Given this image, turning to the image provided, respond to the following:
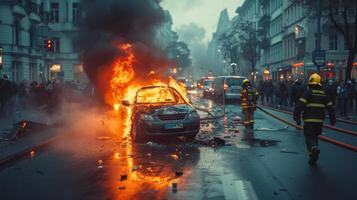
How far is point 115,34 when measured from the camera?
2494cm

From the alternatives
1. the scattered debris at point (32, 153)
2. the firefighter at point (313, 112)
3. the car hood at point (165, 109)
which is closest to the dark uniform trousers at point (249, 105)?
the car hood at point (165, 109)

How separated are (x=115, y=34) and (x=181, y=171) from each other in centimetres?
1675

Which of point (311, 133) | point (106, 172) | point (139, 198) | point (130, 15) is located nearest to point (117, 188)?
point (139, 198)

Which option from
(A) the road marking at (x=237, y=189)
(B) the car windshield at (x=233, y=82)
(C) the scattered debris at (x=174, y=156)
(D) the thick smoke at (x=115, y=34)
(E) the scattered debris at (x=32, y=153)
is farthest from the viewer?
Answer: (B) the car windshield at (x=233, y=82)

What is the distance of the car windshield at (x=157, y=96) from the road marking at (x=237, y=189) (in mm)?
6283

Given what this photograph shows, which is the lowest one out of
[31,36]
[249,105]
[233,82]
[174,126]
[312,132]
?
[174,126]

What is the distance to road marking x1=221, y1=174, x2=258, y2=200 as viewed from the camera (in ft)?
23.1

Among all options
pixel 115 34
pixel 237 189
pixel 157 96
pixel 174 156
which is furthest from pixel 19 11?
pixel 237 189

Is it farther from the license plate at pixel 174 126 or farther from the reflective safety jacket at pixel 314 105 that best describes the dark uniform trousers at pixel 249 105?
the reflective safety jacket at pixel 314 105

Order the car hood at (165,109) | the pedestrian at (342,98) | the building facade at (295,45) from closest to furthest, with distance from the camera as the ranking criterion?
the car hood at (165,109) → the pedestrian at (342,98) → the building facade at (295,45)

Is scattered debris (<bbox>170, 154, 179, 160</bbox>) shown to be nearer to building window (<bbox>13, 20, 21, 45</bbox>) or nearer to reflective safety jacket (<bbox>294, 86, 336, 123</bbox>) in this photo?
reflective safety jacket (<bbox>294, 86, 336, 123</bbox>)

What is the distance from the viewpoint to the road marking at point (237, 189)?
277 inches

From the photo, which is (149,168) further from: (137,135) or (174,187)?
(137,135)

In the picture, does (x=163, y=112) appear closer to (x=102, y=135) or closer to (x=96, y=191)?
(x=102, y=135)
